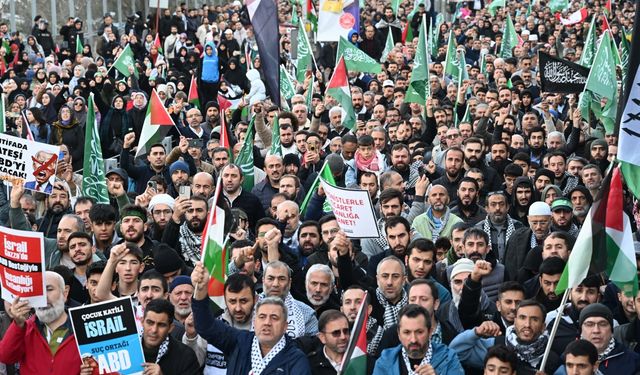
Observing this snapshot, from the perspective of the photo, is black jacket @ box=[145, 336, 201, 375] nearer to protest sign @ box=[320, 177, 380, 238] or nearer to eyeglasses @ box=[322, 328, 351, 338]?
eyeglasses @ box=[322, 328, 351, 338]

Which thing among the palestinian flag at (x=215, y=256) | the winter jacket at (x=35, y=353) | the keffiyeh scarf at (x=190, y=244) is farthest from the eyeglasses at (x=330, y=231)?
the winter jacket at (x=35, y=353)

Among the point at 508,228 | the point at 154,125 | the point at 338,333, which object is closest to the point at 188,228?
the point at 508,228

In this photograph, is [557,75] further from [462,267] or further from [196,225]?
[462,267]

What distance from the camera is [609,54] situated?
52.4 ft

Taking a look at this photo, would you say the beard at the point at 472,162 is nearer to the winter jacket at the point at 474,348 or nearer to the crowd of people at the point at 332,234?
the crowd of people at the point at 332,234

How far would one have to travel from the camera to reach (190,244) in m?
10.6

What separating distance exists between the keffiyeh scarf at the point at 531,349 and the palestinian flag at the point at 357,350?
1.03 m

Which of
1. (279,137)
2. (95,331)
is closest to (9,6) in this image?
(279,137)

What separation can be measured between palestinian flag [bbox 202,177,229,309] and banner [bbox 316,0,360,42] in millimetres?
15898

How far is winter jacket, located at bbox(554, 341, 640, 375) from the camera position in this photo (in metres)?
7.97

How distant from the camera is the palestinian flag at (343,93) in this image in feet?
55.7

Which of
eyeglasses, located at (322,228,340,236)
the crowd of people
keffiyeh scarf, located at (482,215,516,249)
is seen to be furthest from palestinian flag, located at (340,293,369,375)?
keffiyeh scarf, located at (482,215,516,249)

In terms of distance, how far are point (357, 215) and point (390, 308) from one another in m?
1.56

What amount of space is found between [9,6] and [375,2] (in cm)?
1004
